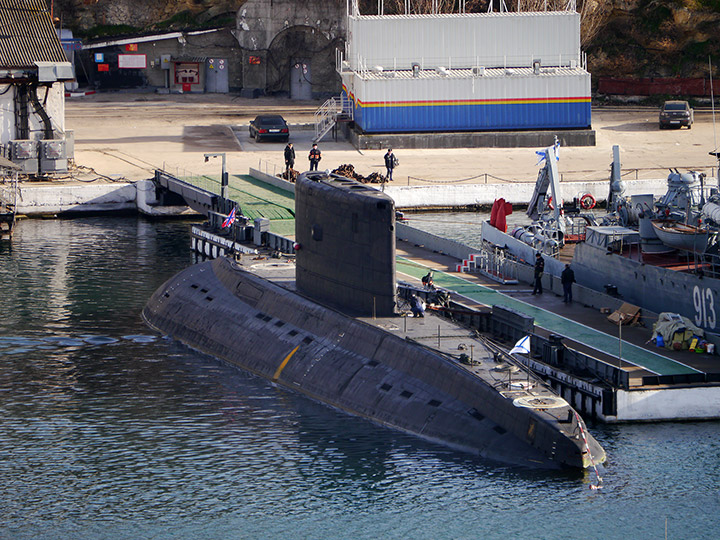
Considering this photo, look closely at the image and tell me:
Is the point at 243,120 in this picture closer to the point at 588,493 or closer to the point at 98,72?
the point at 98,72

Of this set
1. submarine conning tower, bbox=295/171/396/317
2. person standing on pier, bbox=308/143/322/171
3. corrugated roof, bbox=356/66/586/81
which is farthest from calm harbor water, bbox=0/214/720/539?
corrugated roof, bbox=356/66/586/81

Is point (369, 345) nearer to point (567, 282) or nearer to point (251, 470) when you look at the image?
point (251, 470)

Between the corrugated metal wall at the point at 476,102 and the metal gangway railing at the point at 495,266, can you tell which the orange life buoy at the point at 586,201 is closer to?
the metal gangway railing at the point at 495,266

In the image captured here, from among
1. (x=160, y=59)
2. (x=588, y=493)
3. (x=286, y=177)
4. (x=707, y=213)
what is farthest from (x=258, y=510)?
(x=160, y=59)

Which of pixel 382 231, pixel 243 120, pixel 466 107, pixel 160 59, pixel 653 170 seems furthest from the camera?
pixel 160 59

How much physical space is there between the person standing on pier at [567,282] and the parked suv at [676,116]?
137 feet

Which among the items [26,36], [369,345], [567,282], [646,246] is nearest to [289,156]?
[26,36]

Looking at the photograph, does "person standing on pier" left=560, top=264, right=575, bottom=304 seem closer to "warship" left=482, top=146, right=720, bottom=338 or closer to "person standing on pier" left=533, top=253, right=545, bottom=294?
"person standing on pier" left=533, top=253, right=545, bottom=294

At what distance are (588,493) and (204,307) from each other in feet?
60.1

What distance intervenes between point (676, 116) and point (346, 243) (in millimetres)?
52651

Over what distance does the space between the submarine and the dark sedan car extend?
117 ft

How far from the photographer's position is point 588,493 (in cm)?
2891

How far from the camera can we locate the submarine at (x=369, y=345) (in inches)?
1203

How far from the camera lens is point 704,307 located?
128ft
